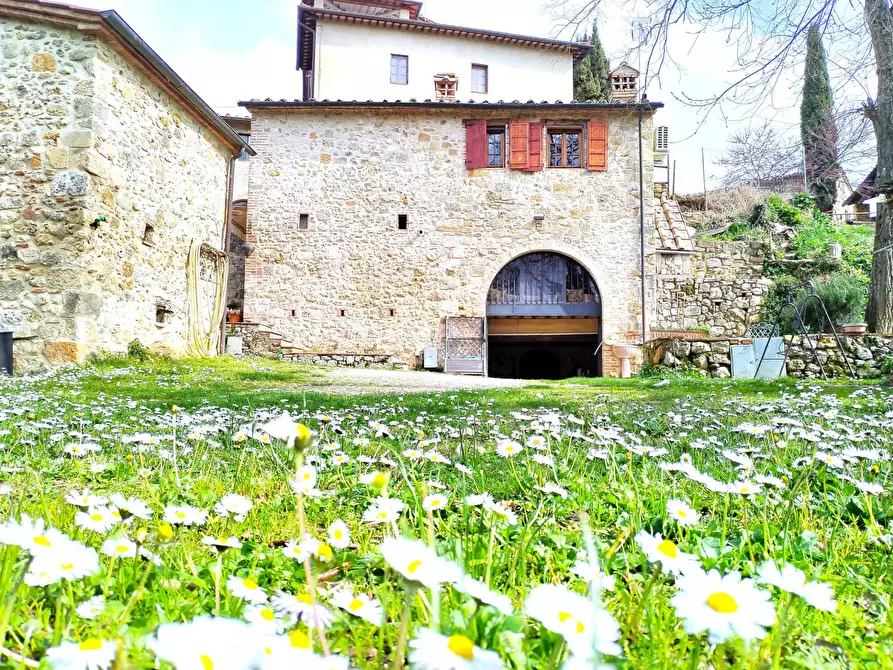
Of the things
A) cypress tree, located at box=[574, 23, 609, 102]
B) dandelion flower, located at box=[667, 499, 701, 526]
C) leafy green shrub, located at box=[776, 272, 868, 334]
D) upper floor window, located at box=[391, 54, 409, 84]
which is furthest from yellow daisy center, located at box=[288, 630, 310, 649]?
cypress tree, located at box=[574, 23, 609, 102]

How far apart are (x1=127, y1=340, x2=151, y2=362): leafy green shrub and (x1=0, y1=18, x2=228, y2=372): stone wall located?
14 centimetres

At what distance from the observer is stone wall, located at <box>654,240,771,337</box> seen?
49.1ft

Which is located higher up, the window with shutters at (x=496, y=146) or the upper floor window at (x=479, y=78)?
the upper floor window at (x=479, y=78)

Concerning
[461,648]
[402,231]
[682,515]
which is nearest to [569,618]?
[461,648]

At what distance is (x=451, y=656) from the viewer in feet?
1.51

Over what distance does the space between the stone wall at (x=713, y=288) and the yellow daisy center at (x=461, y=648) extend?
49.8 feet

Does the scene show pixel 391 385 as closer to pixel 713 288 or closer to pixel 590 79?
pixel 713 288

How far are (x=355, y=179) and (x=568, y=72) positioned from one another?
9364 mm

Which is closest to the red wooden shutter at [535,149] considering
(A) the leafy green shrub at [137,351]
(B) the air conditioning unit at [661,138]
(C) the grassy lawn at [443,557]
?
(B) the air conditioning unit at [661,138]

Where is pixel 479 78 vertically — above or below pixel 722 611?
above

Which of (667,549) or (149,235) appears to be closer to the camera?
(667,549)

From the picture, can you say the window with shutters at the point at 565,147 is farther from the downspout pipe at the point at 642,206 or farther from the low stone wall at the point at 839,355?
the low stone wall at the point at 839,355

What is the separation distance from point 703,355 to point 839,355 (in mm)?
2096

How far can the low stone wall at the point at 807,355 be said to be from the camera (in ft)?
29.4
